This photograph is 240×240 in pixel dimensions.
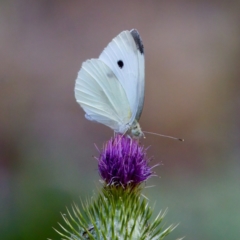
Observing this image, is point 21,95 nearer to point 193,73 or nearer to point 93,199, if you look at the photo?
point 193,73

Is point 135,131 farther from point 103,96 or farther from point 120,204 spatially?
point 120,204

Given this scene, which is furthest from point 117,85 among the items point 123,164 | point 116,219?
point 116,219

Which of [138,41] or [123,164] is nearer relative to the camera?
[123,164]

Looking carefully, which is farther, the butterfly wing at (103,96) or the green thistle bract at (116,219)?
the butterfly wing at (103,96)

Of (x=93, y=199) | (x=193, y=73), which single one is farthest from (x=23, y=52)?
(x=93, y=199)

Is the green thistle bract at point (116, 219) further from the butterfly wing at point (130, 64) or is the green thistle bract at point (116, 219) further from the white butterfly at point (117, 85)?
the butterfly wing at point (130, 64)

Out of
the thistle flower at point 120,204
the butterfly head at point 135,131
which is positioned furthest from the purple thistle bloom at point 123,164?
the butterfly head at point 135,131
